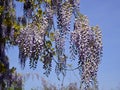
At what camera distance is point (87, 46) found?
9.24m

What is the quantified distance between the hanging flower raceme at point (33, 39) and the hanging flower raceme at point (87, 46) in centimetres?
70

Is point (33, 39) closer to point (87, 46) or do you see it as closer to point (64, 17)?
point (64, 17)

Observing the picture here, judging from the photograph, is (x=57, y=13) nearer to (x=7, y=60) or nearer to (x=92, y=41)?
(x=92, y=41)

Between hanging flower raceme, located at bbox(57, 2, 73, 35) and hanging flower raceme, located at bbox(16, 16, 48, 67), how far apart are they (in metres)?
0.33

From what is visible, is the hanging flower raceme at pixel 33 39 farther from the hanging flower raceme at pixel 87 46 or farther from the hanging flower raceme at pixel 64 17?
the hanging flower raceme at pixel 87 46

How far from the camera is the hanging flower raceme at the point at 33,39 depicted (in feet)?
30.2

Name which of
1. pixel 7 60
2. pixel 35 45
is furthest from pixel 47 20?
pixel 7 60

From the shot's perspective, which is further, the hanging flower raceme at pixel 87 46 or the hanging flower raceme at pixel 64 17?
the hanging flower raceme at pixel 64 17

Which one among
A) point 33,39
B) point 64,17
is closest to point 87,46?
point 64,17

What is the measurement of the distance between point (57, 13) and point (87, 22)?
2.49 feet

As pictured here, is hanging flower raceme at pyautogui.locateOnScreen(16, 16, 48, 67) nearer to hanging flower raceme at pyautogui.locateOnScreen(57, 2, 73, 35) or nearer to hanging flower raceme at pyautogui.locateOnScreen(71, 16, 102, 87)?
hanging flower raceme at pyautogui.locateOnScreen(57, 2, 73, 35)

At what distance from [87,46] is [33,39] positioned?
117 cm

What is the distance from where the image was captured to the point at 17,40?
1027cm

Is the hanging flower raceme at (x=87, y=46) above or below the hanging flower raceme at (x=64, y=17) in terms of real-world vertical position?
below
